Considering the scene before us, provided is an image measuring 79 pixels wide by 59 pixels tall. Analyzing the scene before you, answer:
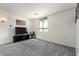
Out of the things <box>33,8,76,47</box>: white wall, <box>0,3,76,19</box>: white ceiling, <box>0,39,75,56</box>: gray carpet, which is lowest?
<box>0,39,75,56</box>: gray carpet

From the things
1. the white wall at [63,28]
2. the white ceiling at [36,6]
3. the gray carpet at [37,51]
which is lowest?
the gray carpet at [37,51]

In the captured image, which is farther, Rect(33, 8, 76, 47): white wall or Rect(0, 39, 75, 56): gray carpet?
Rect(33, 8, 76, 47): white wall

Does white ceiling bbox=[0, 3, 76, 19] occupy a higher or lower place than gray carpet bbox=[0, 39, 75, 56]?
higher

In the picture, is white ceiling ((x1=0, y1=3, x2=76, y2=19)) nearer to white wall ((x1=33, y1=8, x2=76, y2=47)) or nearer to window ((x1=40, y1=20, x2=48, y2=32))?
white wall ((x1=33, y1=8, x2=76, y2=47))

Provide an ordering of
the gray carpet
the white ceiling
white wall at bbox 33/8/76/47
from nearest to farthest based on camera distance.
Answer: the gray carpet
the white ceiling
white wall at bbox 33/8/76/47

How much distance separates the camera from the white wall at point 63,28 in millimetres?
3468


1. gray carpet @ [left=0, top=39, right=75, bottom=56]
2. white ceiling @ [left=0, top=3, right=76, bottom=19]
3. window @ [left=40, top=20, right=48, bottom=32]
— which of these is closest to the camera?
gray carpet @ [left=0, top=39, right=75, bottom=56]

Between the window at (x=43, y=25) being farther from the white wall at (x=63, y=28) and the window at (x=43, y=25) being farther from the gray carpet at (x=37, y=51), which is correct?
the gray carpet at (x=37, y=51)

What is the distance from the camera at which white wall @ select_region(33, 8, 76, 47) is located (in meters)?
3.47

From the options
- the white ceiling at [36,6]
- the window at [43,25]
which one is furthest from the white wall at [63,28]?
the white ceiling at [36,6]

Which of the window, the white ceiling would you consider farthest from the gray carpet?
the window

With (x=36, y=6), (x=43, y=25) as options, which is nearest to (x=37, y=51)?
(x=36, y=6)

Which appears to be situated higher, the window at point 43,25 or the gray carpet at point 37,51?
the window at point 43,25

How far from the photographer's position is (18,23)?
5.39 m
